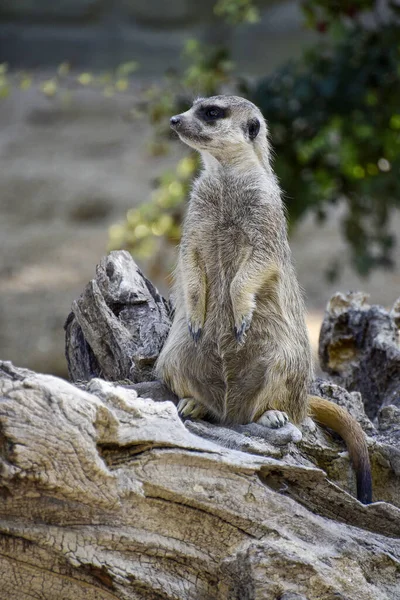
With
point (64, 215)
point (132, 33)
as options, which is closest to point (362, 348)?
point (64, 215)

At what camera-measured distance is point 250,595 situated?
1.86m

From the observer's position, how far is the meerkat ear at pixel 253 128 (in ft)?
8.83

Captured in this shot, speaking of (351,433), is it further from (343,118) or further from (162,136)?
(162,136)

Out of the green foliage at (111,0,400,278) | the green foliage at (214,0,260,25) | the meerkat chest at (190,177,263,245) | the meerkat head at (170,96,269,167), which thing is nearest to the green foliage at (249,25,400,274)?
the green foliage at (111,0,400,278)

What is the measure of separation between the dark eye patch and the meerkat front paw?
26.8 inches

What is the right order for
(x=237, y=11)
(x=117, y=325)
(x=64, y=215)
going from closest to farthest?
(x=117, y=325)
(x=237, y=11)
(x=64, y=215)

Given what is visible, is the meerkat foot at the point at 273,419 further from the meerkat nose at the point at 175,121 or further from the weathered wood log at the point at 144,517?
the meerkat nose at the point at 175,121

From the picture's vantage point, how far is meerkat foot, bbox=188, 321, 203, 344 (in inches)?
101

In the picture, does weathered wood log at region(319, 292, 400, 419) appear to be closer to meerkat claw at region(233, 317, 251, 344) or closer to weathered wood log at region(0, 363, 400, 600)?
meerkat claw at region(233, 317, 251, 344)

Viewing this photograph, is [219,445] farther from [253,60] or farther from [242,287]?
[253,60]

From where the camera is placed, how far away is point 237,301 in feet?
8.21

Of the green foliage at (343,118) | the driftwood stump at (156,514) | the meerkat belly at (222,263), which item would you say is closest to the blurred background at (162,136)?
the green foliage at (343,118)

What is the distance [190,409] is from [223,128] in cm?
94

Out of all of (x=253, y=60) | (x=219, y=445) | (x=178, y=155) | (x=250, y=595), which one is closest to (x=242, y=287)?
(x=219, y=445)
